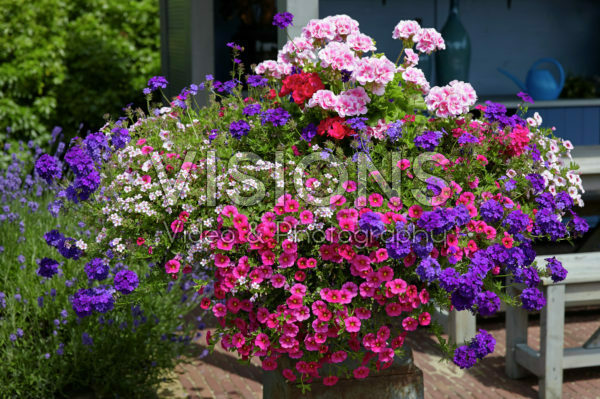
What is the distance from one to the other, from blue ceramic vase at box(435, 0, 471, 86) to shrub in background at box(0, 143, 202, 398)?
3.08m

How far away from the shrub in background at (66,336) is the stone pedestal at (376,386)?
1255 millimetres

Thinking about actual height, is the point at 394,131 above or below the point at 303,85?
below

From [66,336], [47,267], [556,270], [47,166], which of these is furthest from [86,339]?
[556,270]

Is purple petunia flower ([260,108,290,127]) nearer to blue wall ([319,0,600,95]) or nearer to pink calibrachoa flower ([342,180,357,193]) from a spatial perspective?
pink calibrachoa flower ([342,180,357,193])

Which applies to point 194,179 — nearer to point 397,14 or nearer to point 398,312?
point 398,312

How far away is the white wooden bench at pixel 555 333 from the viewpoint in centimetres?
383

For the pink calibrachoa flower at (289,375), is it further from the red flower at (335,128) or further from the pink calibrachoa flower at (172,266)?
the red flower at (335,128)

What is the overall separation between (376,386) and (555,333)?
1.80m

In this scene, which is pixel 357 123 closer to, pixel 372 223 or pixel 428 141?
pixel 428 141

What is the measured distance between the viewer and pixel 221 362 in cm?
432

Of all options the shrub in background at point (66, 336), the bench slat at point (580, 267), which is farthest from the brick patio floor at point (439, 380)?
the bench slat at point (580, 267)

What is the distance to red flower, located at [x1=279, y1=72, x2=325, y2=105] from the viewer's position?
2445 millimetres

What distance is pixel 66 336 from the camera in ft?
11.8

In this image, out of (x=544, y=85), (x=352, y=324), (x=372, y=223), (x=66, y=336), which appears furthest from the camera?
(x=544, y=85)
